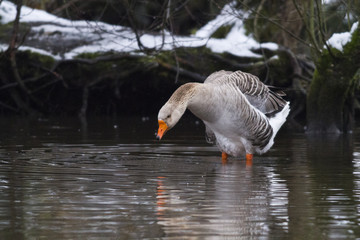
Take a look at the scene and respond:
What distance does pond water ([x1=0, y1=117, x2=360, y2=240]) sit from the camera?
17.0ft

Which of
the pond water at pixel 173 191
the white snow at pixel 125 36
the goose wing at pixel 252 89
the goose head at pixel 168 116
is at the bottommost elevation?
the pond water at pixel 173 191

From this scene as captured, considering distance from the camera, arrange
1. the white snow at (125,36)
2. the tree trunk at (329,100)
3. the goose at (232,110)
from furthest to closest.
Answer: the white snow at (125,36) → the tree trunk at (329,100) → the goose at (232,110)

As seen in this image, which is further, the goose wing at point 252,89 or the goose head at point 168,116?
the goose wing at point 252,89

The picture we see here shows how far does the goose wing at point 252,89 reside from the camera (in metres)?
9.66

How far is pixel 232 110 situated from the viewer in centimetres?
912

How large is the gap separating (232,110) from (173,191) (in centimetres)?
249

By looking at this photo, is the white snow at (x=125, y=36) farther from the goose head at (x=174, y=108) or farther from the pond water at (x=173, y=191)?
the goose head at (x=174, y=108)

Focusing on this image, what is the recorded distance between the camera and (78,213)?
5746 millimetres

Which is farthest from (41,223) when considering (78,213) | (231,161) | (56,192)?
(231,161)

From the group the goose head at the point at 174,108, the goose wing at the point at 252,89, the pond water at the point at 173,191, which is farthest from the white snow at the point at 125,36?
the goose head at the point at 174,108

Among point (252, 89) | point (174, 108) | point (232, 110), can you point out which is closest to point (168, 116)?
point (174, 108)

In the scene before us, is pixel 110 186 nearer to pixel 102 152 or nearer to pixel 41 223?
pixel 41 223

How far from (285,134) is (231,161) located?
512 cm

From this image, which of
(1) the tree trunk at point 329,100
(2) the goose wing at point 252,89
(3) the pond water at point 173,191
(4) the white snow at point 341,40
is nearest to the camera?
(3) the pond water at point 173,191
